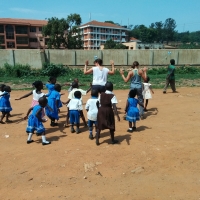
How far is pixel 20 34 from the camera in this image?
5262cm

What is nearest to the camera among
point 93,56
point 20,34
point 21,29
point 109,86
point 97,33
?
point 109,86

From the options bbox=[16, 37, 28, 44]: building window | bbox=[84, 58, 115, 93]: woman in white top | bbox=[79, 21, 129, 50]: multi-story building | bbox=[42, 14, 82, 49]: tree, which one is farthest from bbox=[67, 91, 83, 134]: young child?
bbox=[79, 21, 129, 50]: multi-story building

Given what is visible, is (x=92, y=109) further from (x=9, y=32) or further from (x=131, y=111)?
(x=9, y=32)

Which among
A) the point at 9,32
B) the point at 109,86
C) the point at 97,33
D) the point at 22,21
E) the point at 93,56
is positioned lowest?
the point at 109,86

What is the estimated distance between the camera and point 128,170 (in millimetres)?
3846

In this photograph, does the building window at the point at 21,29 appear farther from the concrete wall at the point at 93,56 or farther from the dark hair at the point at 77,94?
the dark hair at the point at 77,94

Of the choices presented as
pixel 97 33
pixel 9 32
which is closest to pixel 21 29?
pixel 9 32

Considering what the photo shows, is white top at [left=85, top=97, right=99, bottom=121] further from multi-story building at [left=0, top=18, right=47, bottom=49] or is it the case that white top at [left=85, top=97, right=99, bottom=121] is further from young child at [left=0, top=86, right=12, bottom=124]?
multi-story building at [left=0, top=18, right=47, bottom=49]

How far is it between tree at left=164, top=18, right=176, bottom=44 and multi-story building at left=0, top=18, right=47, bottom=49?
2765 inches

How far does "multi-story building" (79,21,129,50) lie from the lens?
76625 millimetres

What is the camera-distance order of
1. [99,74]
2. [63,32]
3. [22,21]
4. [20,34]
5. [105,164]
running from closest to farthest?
[105,164] → [99,74] → [63,32] → [20,34] → [22,21]

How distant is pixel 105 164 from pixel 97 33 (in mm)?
77646

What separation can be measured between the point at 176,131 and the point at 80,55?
1633 cm

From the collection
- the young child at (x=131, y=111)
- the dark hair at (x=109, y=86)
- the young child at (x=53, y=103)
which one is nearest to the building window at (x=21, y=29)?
the young child at (x=53, y=103)
